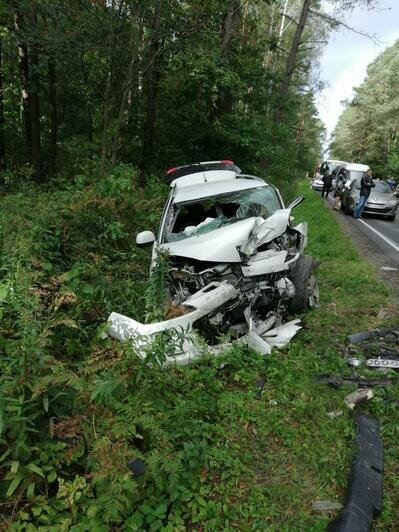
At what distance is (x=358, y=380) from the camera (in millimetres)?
3871

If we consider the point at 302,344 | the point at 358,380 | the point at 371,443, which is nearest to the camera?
the point at 371,443

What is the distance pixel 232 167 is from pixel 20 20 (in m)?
7.30

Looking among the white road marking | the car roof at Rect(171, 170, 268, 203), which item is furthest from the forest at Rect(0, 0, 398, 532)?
the white road marking

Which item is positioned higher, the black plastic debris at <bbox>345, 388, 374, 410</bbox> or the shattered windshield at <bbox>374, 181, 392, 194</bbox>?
the shattered windshield at <bbox>374, 181, 392, 194</bbox>

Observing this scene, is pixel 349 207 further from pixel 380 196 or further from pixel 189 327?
pixel 189 327

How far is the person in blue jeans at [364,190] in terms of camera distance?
507 inches

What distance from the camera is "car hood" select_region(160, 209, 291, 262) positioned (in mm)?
4168

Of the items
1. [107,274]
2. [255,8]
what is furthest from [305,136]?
[107,274]

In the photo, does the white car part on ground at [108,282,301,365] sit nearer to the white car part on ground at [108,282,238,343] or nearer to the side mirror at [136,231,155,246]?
the white car part on ground at [108,282,238,343]

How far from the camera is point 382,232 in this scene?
38.5 feet

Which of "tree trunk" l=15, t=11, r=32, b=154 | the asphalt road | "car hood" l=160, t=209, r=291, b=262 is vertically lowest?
the asphalt road

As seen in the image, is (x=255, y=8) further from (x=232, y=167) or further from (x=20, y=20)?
(x=232, y=167)

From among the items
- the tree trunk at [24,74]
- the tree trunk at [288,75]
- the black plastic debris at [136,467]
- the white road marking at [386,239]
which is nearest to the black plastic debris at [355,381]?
the black plastic debris at [136,467]

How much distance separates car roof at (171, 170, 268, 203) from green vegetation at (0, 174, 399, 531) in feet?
5.51
